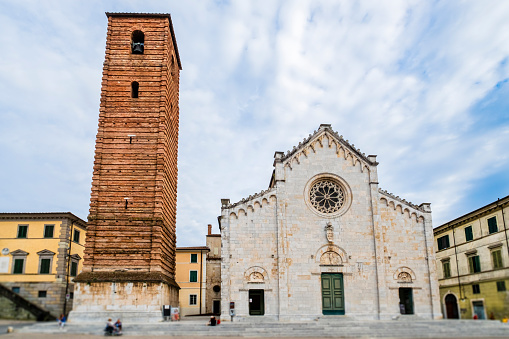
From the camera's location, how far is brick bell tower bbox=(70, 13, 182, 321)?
95.3 ft

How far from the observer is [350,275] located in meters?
31.3

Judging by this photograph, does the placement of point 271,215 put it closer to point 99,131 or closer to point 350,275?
point 350,275

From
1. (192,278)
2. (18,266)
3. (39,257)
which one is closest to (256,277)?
(39,257)

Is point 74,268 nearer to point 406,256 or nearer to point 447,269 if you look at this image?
point 406,256

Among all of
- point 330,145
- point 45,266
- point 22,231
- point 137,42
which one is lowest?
point 45,266

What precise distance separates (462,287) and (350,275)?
1442 cm

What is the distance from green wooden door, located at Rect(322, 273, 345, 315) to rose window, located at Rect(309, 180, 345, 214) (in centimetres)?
473

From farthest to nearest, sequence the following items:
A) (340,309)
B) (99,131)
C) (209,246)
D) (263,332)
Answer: (209,246) < (99,131) < (340,309) < (263,332)

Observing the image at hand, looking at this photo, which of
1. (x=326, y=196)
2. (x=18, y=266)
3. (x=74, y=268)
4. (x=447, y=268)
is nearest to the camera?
(x=326, y=196)

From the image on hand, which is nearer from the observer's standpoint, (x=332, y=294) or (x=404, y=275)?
(x=332, y=294)

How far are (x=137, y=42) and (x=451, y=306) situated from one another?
37512mm

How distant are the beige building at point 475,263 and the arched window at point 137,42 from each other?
30.6m

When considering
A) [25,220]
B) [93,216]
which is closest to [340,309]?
[93,216]

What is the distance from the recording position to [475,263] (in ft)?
122
